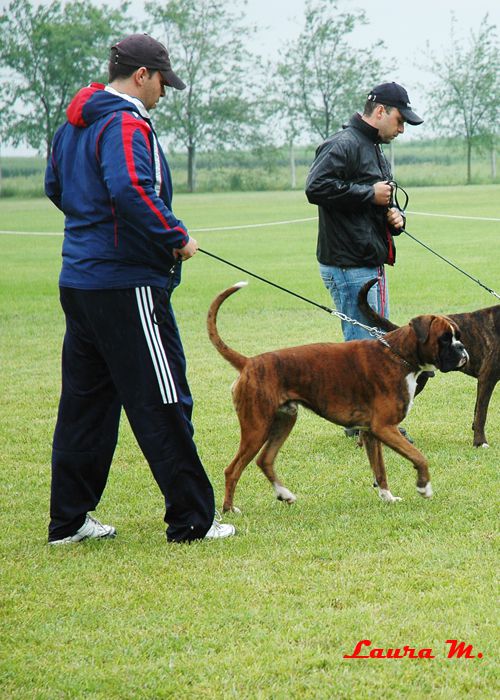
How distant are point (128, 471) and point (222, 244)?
18.1 meters

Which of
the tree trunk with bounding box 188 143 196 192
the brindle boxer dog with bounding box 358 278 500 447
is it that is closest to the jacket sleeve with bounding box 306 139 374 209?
the brindle boxer dog with bounding box 358 278 500 447

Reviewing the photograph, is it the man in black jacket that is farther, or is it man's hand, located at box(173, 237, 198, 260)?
the man in black jacket

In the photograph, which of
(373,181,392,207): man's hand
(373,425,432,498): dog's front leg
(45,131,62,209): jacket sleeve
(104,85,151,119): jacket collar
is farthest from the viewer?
(373,181,392,207): man's hand

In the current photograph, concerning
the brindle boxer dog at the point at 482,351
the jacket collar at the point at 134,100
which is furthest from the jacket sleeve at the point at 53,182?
the brindle boxer dog at the point at 482,351

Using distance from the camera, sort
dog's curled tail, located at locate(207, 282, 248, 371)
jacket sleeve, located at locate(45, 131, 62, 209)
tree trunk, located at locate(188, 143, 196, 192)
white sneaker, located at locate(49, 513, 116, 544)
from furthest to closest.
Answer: tree trunk, located at locate(188, 143, 196, 192)
dog's curled tail, located at locate(207, 282, 248, 371)
white sneaker, located at locate(49, 513, 116, 544)
jacket sleeve, located at locate(45, 131, 62, 209)

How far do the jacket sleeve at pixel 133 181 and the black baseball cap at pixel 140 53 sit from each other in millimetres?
298

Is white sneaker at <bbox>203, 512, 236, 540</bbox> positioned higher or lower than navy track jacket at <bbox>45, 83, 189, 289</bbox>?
lower

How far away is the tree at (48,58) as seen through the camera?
68.3 meters

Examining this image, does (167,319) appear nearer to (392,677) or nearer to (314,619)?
(314,619)

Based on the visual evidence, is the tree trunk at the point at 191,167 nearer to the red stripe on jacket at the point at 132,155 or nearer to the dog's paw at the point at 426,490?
the dog's paw at the point at 426,490

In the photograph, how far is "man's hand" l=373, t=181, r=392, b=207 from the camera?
675 centimetres

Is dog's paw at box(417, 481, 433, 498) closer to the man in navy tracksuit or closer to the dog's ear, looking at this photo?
the dog's ear

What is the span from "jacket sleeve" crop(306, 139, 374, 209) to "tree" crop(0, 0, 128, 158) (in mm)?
63471

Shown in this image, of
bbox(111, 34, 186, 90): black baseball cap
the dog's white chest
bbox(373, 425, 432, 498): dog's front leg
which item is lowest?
bbox(373, 425, 432, 498): dog's front leg
